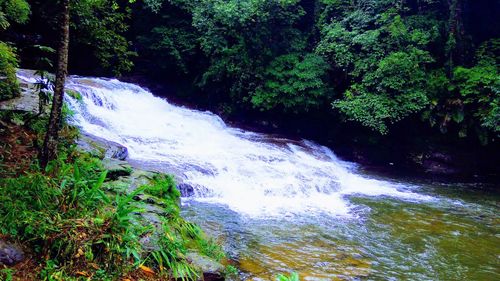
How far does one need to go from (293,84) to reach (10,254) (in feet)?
45.7

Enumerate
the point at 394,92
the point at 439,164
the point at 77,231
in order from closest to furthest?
the point at 77,231, the point at 394,92, the point at 439,164

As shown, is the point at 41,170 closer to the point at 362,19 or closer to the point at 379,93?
the point at 379,93

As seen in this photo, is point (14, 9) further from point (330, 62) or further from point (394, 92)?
point (330, 62)

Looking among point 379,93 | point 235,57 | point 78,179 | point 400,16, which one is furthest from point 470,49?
point 78,179

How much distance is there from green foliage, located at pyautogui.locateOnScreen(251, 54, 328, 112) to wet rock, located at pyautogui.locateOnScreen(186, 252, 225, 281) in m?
11.9

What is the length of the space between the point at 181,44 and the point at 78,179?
1559 centimetres

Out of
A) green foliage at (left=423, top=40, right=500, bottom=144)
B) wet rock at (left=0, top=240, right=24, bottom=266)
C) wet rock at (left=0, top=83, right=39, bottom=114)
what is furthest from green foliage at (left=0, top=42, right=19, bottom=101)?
green foliage at (left=423, top=40, right=500, bottom=144)

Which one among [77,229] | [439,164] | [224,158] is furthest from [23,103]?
[439,164]

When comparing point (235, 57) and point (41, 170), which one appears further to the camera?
point (235, 57)

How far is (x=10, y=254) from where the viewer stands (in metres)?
3.49

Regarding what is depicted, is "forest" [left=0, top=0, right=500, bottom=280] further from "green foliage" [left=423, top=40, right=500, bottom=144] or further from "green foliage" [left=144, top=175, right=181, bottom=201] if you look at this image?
"green foliage" [left=144, top=175, right=181, bottom=201]

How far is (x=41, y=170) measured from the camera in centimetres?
480

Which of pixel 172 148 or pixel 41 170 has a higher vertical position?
pixel 41 170

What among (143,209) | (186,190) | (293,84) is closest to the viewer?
(143,209)
